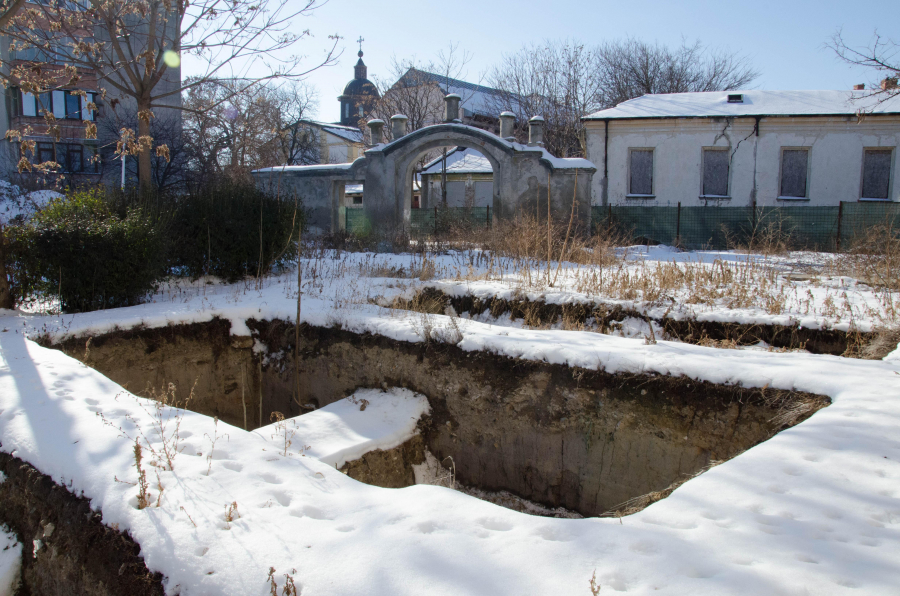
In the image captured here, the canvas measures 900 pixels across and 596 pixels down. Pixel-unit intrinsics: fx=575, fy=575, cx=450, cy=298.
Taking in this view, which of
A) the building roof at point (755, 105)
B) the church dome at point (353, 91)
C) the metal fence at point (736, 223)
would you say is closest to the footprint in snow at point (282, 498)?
the metal fence at point (736, 223)

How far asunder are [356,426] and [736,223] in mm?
17174

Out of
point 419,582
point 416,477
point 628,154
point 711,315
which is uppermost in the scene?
point 628,154

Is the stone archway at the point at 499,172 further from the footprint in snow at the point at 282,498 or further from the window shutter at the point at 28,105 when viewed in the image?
the window shutter at the point at 28,105

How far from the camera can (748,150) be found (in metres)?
20.2

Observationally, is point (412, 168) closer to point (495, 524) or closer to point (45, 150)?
point (495, 524)

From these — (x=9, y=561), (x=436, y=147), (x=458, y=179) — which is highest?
(x=458, y=179)

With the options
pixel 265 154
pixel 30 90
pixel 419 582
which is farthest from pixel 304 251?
pixel 265 154

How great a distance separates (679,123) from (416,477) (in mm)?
18740

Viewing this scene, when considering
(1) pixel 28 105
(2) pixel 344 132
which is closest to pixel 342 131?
(2) pixel 344 132

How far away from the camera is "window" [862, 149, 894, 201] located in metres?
19.8

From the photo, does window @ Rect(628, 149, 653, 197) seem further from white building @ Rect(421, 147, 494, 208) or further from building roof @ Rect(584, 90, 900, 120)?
white building @ Rect(421, 147, 494, 208)

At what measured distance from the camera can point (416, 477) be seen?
569 cm

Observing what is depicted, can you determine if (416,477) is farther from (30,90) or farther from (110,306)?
(30,90)

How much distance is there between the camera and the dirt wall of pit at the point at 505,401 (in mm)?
4789
